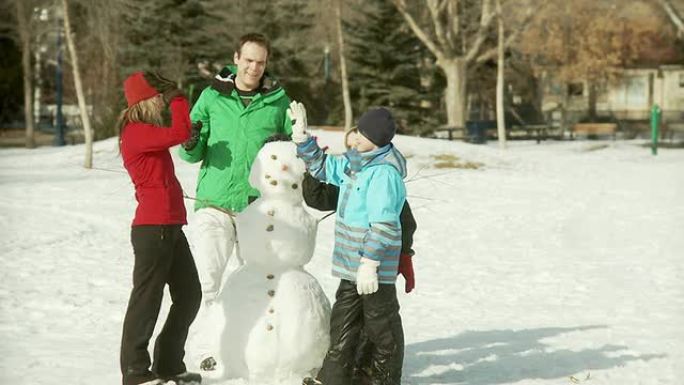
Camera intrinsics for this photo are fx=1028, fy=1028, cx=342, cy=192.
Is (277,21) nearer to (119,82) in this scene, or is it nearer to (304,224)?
(119,82)

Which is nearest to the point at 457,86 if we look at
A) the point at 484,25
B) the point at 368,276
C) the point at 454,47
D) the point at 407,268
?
the point at 454,47

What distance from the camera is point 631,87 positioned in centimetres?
6112

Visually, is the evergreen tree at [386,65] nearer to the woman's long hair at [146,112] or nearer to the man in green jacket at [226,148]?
the man in green jacket at [226,148]

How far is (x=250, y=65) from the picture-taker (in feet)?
17.8

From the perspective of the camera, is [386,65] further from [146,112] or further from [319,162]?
[146,112]

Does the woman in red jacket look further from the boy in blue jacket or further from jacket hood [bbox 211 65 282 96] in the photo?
the boy in blue jacket

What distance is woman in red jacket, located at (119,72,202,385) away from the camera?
16.4ft

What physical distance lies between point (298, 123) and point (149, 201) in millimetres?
828

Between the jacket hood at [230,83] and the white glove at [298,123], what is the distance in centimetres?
38

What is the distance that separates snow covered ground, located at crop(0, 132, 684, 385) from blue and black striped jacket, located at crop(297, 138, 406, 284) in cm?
55

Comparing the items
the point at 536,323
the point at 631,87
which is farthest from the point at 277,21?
the point at 536,323

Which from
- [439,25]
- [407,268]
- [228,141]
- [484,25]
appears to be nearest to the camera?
[407,268]

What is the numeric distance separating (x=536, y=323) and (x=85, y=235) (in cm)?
606

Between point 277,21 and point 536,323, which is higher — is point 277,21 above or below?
above
